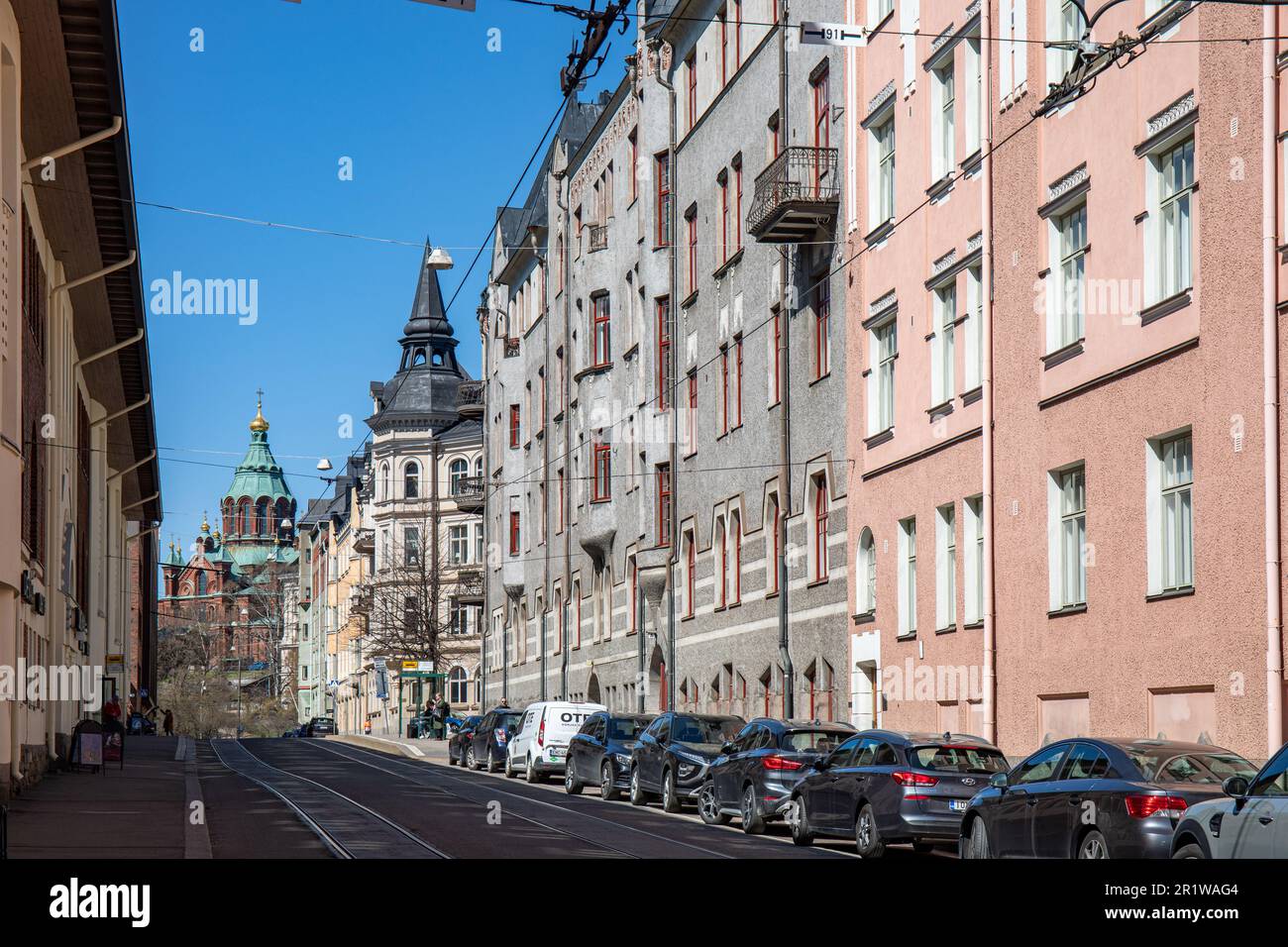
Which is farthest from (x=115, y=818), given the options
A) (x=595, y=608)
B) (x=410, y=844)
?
(x=595, y=608)

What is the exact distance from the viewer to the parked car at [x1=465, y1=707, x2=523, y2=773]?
4444 centimetres

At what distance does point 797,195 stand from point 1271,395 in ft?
56.2

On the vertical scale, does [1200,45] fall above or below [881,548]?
above

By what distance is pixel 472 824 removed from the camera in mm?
24141

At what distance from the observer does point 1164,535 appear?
2306cm

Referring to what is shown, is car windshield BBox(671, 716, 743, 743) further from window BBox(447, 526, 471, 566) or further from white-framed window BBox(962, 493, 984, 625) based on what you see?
window BBox(447, 526, 471, 566)

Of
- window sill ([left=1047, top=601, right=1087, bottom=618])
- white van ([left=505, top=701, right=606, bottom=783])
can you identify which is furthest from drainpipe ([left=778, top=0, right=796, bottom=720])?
window sill ([left=1047, top=601, right=1087, bottom=618])

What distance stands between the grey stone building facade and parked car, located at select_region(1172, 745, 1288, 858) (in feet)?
64.3

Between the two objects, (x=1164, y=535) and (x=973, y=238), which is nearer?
(x=1164, y=535)

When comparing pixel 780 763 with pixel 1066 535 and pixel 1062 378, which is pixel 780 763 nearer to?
pixel 1066 535

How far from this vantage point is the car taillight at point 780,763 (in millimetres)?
23984

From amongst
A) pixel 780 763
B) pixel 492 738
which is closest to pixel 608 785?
pixel 780 763

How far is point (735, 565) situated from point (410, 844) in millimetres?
22041

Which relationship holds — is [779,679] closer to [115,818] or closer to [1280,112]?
[115,818]
